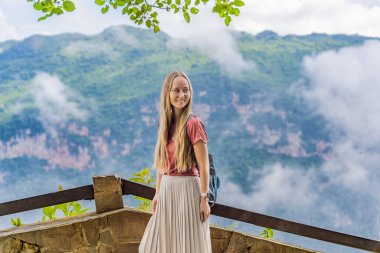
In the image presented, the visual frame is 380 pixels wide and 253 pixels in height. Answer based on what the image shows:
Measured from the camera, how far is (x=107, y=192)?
11.7 feet

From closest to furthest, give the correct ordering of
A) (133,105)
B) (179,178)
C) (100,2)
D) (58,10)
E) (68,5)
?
(179,178) < (68,5) < (58,10) < (100,2) < (133,105)

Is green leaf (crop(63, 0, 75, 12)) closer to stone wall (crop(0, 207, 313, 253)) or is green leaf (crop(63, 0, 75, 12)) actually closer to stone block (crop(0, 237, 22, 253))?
stone wall (crop(0, 207, 313, 253))

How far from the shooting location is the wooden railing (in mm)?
3541

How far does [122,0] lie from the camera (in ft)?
12.3

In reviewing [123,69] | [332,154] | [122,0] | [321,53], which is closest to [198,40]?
[123,69]

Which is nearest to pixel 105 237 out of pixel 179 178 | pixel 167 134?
pixel 179 178

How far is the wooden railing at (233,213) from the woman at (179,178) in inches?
26.9

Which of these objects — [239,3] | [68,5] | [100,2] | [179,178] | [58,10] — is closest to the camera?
[179,178]

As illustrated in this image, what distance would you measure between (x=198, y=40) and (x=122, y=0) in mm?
20202

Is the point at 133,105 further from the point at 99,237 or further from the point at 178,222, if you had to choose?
the point at 178,222

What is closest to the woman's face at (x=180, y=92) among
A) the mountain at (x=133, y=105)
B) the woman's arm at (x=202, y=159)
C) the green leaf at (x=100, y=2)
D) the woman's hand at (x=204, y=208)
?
the woman's arm at (x=202, y=159)

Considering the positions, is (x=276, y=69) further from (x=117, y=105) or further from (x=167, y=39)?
(x=117, y=105)

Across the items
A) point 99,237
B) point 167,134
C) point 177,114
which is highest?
point 177,114

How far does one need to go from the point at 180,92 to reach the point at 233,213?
1198 mm
